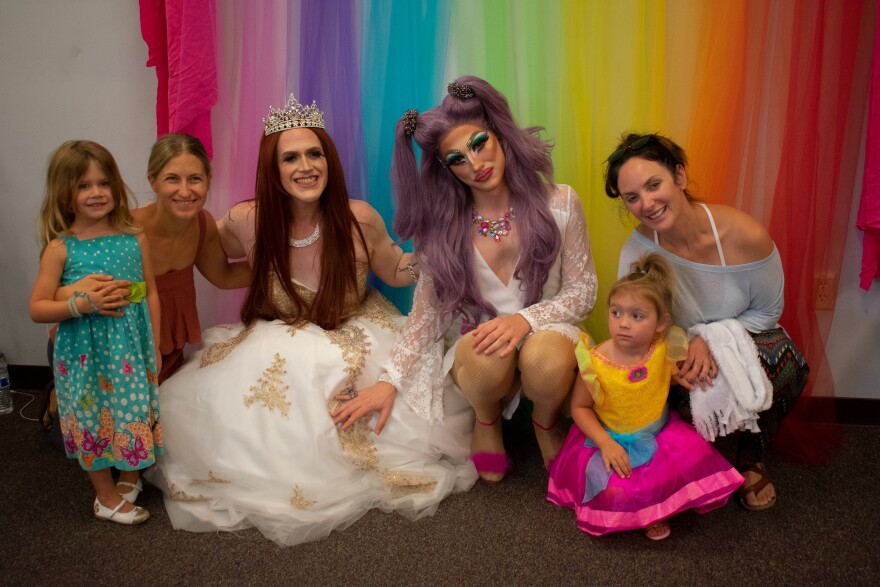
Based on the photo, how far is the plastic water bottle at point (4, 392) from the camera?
2.83 metres

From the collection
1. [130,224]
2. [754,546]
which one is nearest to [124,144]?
[130,224]

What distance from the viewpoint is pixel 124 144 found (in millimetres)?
2768

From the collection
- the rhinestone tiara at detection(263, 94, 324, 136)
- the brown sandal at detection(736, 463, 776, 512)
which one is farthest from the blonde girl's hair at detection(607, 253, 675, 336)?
the rhinestone tiara at detection(263, 94, 324, 136)

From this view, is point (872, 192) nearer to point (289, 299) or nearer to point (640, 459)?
point (640, 459)

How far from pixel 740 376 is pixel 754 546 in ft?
1.45

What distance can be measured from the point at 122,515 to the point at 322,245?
39.9 inches

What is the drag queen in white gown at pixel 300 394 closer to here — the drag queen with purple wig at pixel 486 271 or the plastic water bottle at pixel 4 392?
the drag queen with purple wig at pixel 486 271

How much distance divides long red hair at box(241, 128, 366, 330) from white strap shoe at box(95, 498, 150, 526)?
2.38ft

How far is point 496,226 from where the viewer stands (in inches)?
83.7

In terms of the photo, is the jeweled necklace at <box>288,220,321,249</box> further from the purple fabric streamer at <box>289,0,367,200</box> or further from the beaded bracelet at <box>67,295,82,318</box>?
the beaded bracelet at <box>67,295,82,318</box>

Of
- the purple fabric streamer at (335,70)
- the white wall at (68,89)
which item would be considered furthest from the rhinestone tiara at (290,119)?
the white wall at (68,89)

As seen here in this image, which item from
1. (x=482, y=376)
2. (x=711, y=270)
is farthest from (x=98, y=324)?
(x=711, y=270)

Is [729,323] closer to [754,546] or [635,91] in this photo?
[754,546]

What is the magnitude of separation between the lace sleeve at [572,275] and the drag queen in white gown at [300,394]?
41cm
